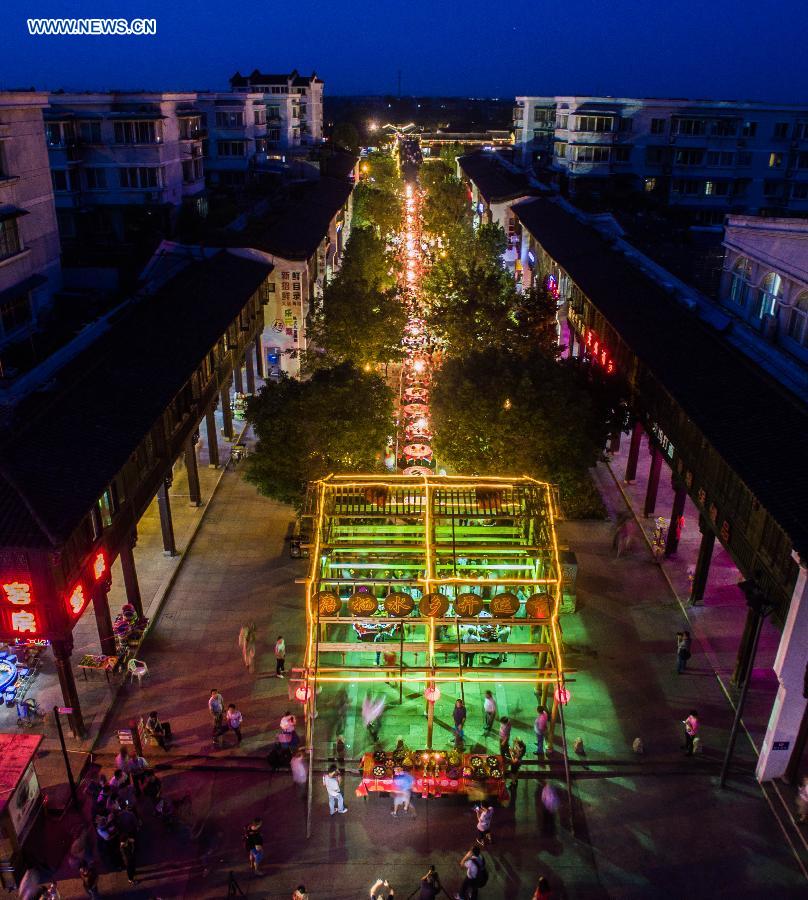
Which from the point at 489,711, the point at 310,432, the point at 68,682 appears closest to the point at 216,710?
the point at 68,682

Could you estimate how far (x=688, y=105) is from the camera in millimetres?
72250

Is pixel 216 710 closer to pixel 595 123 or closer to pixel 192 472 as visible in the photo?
pixel 192 472

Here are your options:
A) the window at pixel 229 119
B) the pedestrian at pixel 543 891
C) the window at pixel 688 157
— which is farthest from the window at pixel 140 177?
the pedestrian at pixel 543 891

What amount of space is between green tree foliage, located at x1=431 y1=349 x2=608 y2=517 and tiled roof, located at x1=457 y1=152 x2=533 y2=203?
1753 inches

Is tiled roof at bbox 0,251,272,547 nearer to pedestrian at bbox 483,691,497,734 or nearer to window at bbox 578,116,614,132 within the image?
pedestrian at bbox 483,691,497,734

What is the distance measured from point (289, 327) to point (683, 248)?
2791 cm

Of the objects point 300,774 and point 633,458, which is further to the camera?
point 633,458

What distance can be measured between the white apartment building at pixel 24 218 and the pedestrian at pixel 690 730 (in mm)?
30424

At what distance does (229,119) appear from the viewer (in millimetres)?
79188

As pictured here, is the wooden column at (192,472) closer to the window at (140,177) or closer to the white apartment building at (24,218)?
the white apartment building at (24,218)

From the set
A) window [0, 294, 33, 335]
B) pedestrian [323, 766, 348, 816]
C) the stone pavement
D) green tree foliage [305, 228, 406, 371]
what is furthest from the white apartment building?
pedestrian [323, 766, 348, 816]

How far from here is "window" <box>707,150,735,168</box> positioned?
7225 centimetres

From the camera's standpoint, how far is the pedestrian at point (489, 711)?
22148mm

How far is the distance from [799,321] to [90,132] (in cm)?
4996
